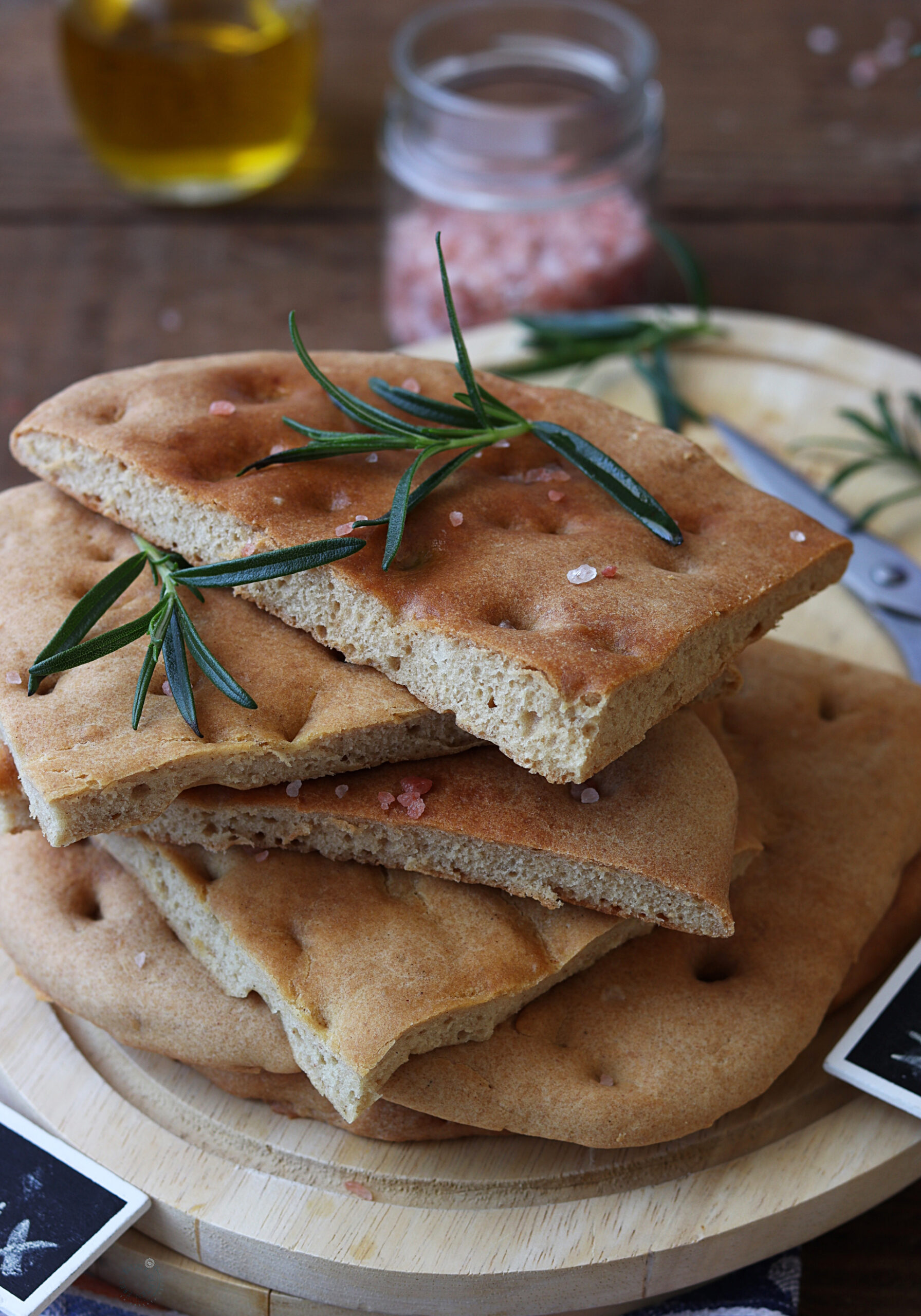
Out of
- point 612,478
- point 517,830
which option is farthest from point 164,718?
point 612,478

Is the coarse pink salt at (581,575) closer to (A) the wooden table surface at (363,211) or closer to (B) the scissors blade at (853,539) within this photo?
(B) the scissors blade at (853,539)

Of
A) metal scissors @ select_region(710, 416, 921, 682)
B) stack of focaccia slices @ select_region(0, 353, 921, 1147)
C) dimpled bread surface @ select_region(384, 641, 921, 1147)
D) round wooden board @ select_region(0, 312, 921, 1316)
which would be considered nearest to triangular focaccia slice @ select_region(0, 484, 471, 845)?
stack of focaccia slices @ select_region(0, 353, 921, 1147)

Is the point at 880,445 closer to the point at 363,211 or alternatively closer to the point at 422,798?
the point at 422,798

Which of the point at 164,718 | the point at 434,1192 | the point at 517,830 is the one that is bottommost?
the point at 434,1192

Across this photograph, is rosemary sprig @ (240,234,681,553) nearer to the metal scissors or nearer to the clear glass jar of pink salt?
the metal scissors

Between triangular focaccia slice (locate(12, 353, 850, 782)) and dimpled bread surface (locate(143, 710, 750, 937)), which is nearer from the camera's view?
triangular focaccia slice (locate(12, 353, 850, 782))

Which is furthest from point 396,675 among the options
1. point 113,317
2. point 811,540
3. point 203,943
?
point 113,317

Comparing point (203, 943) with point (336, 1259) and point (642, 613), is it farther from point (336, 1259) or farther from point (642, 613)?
point (642, 613)

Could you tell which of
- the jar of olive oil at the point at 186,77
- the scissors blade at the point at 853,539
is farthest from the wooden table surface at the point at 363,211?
the scissors blade at the point at 853,539
